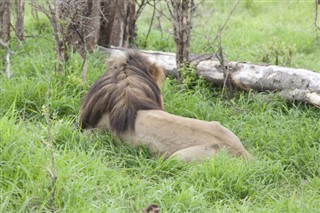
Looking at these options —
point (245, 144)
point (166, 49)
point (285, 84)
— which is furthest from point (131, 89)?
point (166, 49)

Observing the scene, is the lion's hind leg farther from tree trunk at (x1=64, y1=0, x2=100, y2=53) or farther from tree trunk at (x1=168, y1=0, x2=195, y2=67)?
tree trunk at (x1=64, y1=0, x2=100, y2=53)

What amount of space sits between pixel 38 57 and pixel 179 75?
5.37ft

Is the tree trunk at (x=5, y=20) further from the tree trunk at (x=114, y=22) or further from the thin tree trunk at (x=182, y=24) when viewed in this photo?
the thin tree trunk at (x=182, y=24)

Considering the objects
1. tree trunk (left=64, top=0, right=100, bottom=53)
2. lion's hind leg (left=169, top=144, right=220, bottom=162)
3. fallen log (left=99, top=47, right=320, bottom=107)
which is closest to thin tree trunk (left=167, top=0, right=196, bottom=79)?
fallen log (left=99, top=47, right=320, bottom=107)

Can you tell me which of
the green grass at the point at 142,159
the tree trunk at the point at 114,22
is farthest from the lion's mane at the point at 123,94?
the tree trunk at the point at 114,22

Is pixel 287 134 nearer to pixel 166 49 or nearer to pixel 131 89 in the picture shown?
pixel 131 89

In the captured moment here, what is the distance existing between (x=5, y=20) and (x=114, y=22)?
51.8 inches

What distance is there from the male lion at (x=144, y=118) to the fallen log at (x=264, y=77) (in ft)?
2.03

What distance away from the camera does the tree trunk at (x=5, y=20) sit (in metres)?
7.81

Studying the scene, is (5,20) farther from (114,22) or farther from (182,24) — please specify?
(182,24)

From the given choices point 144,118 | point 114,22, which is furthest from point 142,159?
point 114,22

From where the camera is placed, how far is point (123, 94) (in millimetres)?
5719

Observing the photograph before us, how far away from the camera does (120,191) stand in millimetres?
4539

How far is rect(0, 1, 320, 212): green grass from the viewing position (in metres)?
4.31
